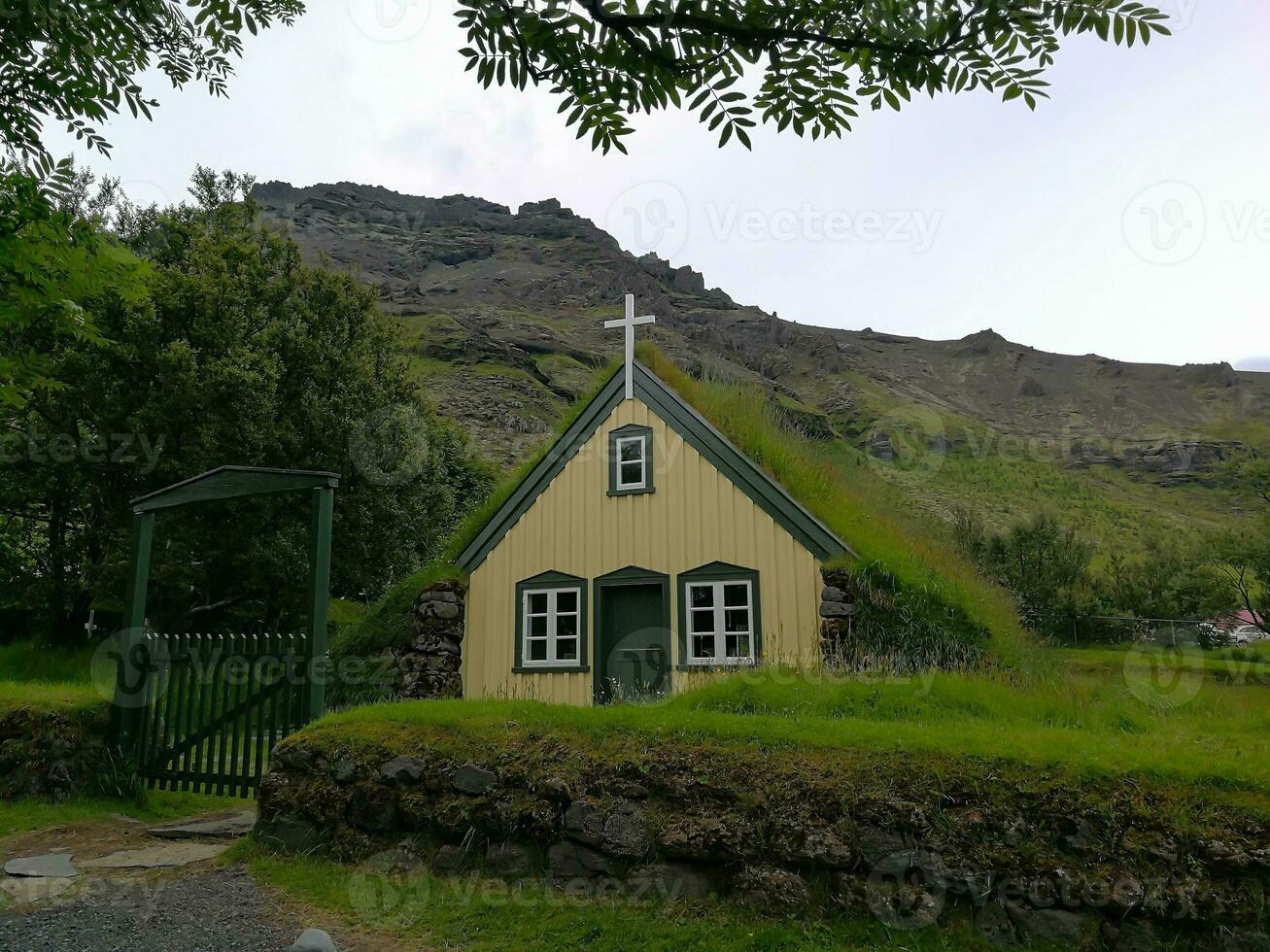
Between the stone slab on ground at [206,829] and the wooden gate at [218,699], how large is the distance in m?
0.40

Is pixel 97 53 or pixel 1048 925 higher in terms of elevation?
pixel 97 53

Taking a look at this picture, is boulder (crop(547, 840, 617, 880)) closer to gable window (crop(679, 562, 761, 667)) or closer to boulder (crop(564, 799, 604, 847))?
boulder (crop(564, 799, 604, 847))

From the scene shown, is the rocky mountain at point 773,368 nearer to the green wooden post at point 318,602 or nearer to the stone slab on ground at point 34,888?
the green wooden post at point 318,602

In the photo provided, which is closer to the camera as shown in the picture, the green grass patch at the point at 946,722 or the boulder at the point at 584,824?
the green grass patch at the point at 946,722

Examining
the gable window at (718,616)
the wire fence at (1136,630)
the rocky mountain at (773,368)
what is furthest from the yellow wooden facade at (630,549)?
the rocky mountain at (773,368)

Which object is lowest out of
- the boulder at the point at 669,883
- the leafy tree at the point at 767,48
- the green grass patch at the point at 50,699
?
the boulder at the point at 669,883

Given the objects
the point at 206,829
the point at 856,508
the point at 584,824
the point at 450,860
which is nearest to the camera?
the point at 584,824

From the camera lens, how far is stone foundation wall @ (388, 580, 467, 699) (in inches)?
524

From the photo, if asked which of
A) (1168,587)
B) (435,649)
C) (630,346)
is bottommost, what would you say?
(435,649)

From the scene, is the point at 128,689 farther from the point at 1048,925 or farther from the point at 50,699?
the point at 1048,925

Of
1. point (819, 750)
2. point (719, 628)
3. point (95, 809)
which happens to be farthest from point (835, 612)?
point (95, 809)

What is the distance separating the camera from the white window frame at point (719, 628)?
12102 mm

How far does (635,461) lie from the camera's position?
1353 cm

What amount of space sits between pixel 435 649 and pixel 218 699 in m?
4.23
